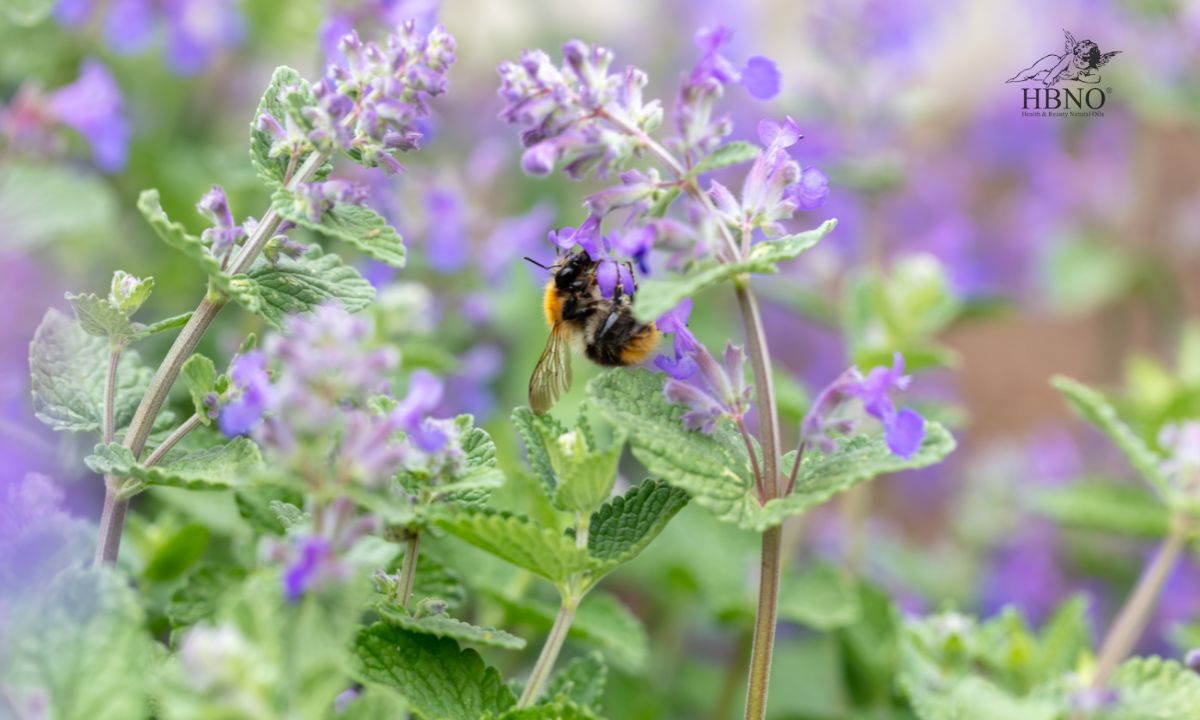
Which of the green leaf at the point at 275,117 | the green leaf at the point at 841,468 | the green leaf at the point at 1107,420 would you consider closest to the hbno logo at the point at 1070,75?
the green leaf at the point at 1107,420

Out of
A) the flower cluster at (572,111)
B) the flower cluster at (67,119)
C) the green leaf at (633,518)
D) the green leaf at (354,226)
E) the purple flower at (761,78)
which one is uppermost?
the flower cluster at (67,119)

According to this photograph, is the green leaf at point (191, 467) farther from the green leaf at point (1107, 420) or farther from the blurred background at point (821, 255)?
the green leaf at point (1107, 420)

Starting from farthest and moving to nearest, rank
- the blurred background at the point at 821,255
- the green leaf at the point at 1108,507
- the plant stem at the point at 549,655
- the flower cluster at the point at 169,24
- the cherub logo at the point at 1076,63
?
the flower cluster at the point at 169,24 < the cherub logo at the point at 1076,63 < the blurred background at the point at 821,255 < the green leaf at the point at 1108,507 < the plant stem at the point at 549,655

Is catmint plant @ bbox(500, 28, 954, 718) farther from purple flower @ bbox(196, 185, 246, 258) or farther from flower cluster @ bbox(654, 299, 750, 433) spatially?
purple flower @ bbox(196, 185, 246, 258)

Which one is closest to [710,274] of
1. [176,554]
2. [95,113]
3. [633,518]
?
[633,518]

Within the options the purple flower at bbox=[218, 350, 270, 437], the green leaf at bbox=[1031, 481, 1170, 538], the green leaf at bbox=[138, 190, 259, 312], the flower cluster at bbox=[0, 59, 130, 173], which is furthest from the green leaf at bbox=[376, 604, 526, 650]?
the flower cluster at bbox=[0, 59, 130, 173]

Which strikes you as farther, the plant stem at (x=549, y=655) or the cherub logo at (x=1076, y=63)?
the cherub logo at (x=1076, y=63)
